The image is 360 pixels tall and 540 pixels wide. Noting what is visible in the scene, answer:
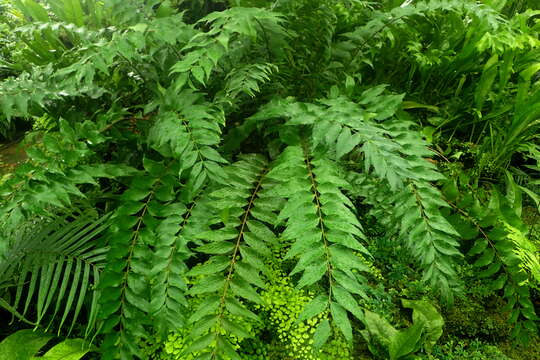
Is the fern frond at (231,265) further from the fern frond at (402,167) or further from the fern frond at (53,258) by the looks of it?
the fern frond at (53,258)

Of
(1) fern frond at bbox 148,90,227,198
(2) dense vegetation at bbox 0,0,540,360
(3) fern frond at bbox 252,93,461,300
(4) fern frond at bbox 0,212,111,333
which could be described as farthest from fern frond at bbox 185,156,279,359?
(4) fern frond at bbox 0,212,111,333

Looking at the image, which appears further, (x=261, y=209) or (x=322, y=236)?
(x=261, y=209)

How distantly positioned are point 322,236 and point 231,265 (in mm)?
342

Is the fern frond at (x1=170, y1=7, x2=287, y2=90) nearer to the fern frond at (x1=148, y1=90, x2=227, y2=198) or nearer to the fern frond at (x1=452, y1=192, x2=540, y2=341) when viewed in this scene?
the fern frond at (x1=148, y1=90, x2=227, y2=198)

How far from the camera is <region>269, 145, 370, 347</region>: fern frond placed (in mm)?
1091

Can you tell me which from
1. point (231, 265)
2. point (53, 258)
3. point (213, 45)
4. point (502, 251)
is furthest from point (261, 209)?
point (502, 251)

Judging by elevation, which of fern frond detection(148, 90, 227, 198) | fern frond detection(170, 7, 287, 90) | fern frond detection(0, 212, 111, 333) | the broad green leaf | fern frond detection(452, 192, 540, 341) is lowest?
fern frond detection(452, 192, 540, 341)

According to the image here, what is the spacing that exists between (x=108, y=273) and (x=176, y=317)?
0.29 m

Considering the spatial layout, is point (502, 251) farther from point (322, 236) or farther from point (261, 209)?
point (261, 209)

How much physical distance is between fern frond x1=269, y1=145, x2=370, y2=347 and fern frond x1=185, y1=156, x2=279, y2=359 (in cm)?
13

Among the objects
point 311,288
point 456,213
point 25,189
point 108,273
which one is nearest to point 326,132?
point 311,288

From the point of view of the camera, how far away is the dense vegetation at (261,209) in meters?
1.25

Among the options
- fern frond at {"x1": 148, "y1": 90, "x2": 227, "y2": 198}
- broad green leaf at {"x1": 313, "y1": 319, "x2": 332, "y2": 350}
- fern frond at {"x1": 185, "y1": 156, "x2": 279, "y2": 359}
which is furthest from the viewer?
fern frond at {"x1": 148, "y1": 90, "x2": 227, "y2": 198}

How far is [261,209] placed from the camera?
1.42m
